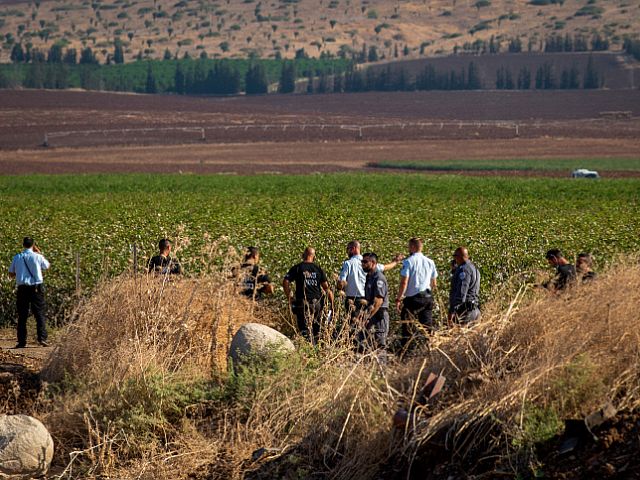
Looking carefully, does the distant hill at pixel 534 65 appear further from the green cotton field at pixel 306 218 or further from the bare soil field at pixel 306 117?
the green cotton field at pixel 306 218

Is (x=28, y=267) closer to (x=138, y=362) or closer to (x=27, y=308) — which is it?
(x=27, y=308)

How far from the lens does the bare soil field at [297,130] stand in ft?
253

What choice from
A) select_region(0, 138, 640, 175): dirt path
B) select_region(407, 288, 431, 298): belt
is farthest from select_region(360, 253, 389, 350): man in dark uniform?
select_region(0, 138, 640, 175): dirt path

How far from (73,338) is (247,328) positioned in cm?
229

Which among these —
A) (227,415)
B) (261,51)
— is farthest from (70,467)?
(261,51)

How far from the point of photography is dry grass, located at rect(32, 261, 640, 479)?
8.51 meters

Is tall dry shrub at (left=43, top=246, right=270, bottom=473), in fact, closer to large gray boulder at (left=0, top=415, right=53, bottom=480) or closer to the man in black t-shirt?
large gray boulder at (left=0, top=415, right=53, bottom=480)

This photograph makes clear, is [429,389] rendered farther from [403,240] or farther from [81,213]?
[81,213]

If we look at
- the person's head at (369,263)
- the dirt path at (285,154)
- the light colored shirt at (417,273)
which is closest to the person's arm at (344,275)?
the person's head at (369,263)

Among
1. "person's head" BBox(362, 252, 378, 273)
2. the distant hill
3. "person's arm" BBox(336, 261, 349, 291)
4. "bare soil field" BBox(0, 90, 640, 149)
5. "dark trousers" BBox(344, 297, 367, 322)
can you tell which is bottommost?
"bare soil field" BBox(0, 90, 640, 149)

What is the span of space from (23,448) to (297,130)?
92.7 meters

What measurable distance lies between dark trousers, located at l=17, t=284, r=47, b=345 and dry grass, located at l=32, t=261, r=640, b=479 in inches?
136

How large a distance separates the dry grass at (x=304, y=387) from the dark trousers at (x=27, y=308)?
3.44 m

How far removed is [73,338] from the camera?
500 inches
